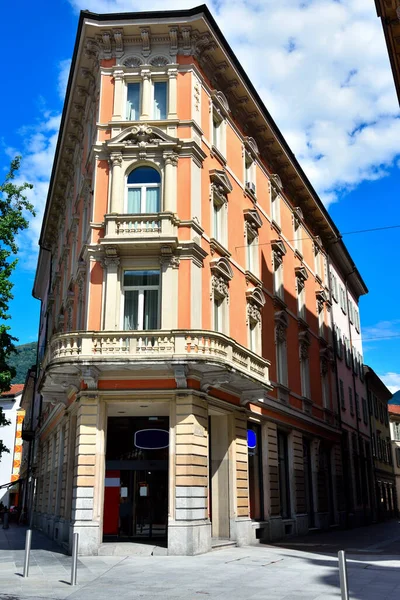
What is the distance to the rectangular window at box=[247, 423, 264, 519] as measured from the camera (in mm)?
23469

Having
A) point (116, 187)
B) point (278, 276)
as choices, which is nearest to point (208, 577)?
point (116, 187)

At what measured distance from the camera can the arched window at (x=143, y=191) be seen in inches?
833

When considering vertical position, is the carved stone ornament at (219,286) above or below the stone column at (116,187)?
below

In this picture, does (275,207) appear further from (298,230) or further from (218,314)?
(218,314)

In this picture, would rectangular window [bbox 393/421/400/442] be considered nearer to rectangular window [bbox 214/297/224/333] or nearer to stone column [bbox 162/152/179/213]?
rectangular window [bbox 214/297/224/333]

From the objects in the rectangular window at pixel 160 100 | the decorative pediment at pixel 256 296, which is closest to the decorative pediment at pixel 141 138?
→ the rectangular window at pixel 160 100

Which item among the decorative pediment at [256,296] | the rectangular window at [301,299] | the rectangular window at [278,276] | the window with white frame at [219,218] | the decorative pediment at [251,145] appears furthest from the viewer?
the rectangular window at [301,299]

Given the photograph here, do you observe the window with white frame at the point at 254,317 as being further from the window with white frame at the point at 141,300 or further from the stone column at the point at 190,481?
the stone column at the point at 190,481

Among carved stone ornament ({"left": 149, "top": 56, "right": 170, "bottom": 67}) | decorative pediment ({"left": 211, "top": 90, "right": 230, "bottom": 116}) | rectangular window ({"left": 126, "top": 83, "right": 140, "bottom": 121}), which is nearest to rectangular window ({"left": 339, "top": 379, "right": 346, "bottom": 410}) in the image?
decorative pediment ({"left": 211, "top": 90, "right": 230, "bottom": 116})

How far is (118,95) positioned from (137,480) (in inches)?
545

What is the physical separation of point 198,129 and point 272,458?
13.9 metres

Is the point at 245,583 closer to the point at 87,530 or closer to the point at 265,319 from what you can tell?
the point at 87,530

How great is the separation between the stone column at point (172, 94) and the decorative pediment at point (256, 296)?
7.69 meters

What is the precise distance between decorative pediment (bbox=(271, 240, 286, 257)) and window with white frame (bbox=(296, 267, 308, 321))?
3.17 meters
